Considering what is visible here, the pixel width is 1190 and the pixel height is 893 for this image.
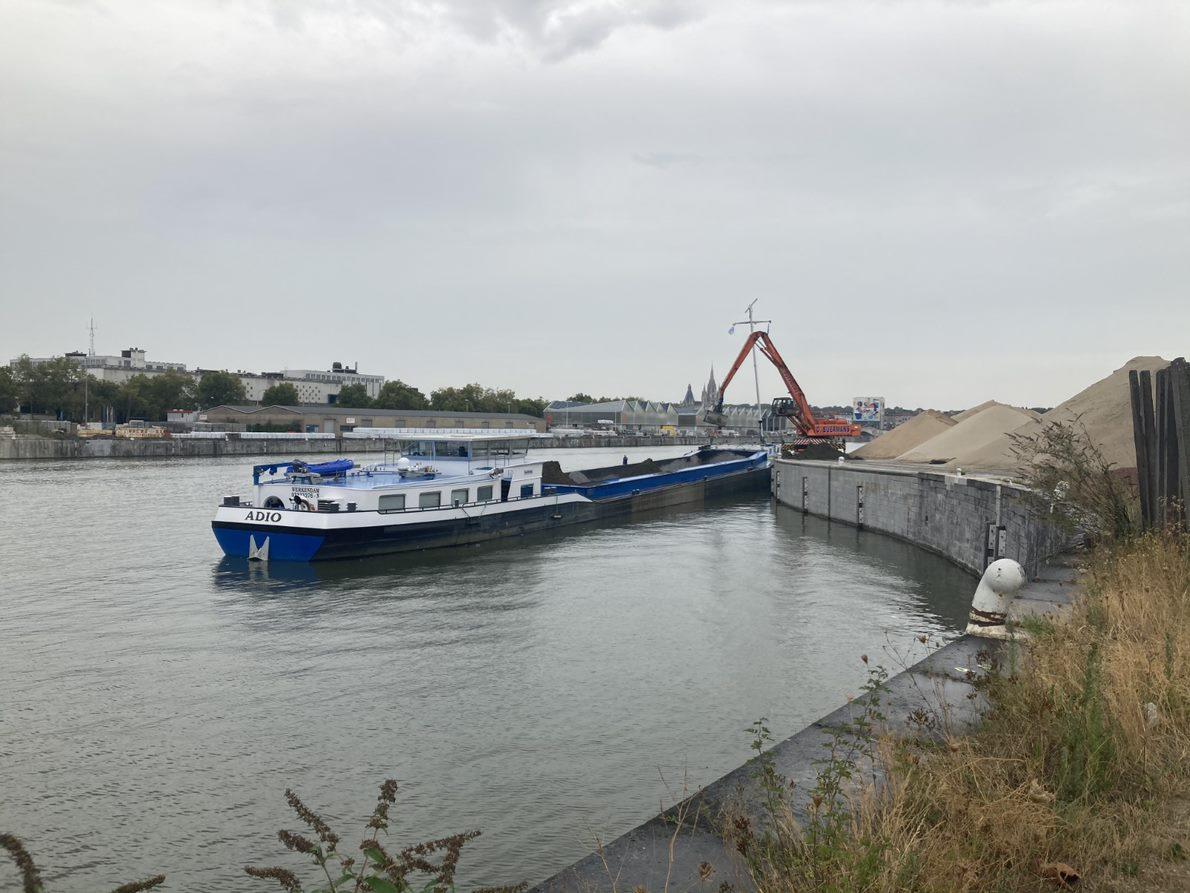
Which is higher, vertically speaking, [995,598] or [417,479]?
[417,479]

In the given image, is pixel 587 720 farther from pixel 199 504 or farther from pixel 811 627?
pixel 199 504

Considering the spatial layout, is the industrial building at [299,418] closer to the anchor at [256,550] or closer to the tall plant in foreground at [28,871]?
the anchor at [256,550]

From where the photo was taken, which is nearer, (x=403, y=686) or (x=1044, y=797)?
(x=1044, y=797)

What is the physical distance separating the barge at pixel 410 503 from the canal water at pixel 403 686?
45.8 inches

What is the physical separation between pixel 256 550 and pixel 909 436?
4814cm

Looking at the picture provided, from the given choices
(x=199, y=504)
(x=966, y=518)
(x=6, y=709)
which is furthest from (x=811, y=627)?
(x=199, y=504)

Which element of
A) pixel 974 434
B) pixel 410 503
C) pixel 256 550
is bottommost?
pixel 256 550

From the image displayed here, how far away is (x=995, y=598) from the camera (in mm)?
10789

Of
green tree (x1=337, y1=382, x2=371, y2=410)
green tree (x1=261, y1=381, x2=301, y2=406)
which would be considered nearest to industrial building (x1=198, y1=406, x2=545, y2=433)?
green tree (x1=261, y1=381, x2=301, y2=406)

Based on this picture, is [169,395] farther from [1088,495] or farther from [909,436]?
[1088,495]

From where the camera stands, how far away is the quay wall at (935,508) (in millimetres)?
22795

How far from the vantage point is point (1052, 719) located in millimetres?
6543

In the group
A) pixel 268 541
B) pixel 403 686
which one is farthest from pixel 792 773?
pixel 268 541

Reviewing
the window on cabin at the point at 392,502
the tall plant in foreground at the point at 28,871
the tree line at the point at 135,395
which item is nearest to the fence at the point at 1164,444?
the tall plant in foreground at the point at 28,871
